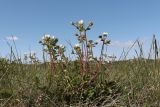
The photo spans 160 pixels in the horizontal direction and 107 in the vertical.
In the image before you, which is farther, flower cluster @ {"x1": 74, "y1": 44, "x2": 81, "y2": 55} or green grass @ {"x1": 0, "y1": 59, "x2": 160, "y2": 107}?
flower cluster @ {"x1": 74, "y1": 44, "x2": 81, "y2": 55}

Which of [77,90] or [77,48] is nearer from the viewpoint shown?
[77,90]

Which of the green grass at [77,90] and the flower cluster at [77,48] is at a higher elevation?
the flower cluster at [77,48]

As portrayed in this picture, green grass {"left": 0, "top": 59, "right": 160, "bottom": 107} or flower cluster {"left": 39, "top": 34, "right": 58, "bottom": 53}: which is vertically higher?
flower cluster {"left": 39, "top": 34, "right": 58, "bottom": 53}

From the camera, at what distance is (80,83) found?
13.5ft

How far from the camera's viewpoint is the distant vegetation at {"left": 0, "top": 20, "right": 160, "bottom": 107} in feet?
12.9

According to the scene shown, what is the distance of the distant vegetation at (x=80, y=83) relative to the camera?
3920mm

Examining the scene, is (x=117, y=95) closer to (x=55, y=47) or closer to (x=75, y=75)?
(x=75, y=75)

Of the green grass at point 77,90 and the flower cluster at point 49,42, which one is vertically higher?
the flower cluster at point 49,42

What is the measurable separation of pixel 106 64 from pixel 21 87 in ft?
3.54

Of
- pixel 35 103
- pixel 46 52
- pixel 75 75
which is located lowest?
pixel 35 103

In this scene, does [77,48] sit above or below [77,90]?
above

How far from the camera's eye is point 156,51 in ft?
15.1

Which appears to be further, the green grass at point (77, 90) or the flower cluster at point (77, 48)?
the flower cluster at point (77, 48)

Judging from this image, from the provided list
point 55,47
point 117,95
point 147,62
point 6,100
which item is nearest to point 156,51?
point 147,62
